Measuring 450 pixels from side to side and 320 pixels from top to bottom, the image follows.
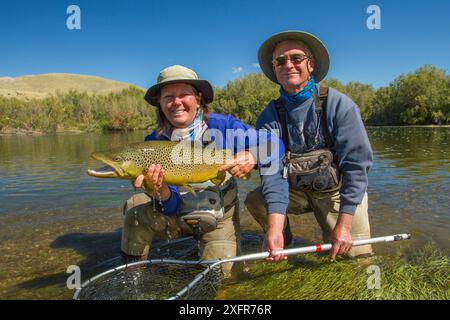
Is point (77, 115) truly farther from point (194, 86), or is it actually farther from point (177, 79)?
point (177, 79)

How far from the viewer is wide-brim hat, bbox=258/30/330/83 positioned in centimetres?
385

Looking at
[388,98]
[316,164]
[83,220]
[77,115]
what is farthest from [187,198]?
[77,115]

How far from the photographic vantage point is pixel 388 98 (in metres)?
66.7

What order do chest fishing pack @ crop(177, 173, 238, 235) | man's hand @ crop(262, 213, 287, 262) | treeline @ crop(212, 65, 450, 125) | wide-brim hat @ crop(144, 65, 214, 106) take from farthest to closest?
treeline @ crop(212, 65, 450, 125) < chest fishing pack @ crop(177, 173, 238, 235) < wide-brim hat @ crop(144, 65, 214, 106) < man's hand @ crop(262, 213, 287, 262)

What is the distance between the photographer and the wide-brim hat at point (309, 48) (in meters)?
3.85

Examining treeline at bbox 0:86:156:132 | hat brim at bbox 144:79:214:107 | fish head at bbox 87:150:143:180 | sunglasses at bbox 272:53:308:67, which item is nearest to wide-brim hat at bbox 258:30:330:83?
sunglasses at bbox 272:53:308:67

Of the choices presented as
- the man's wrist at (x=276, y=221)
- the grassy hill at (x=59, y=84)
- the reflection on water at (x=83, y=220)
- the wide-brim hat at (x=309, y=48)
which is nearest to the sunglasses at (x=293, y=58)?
the wide-brim hat at (x=309, y=48)

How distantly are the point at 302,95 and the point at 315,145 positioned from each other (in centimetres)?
57

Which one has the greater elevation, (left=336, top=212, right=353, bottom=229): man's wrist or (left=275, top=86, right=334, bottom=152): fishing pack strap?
(left=275, top=86, right=334, bottom=152): fishing pack strap

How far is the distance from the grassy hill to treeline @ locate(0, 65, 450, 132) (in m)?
82.1

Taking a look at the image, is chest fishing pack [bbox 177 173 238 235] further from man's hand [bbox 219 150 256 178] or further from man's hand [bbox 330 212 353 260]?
man's hand [bbox 330 212 353 260]

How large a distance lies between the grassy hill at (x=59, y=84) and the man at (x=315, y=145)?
Answer: 162911 mm

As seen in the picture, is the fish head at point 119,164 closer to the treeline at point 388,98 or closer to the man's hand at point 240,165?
the man's hand at point 240,165
